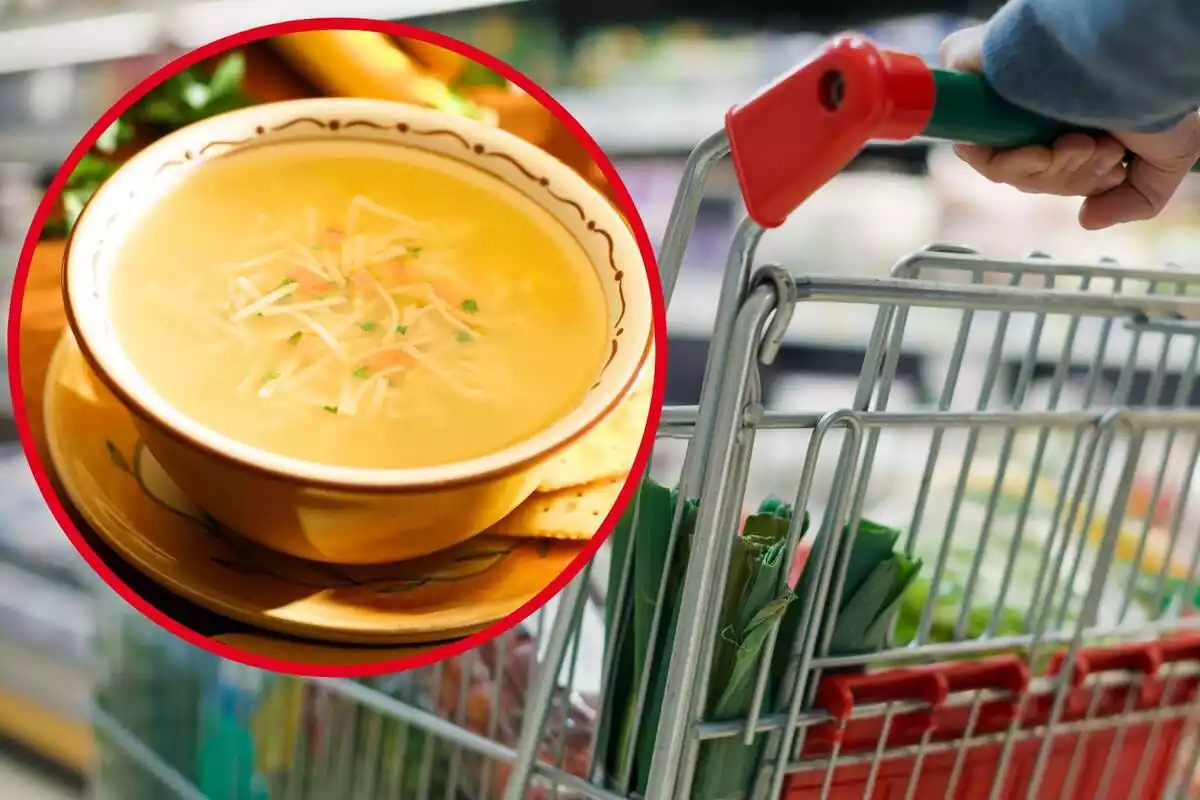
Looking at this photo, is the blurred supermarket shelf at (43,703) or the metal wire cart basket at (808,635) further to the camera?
the blurred supermarket shelf at (43,703)

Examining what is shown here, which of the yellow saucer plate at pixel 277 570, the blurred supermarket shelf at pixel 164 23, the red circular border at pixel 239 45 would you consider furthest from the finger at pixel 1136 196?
the blurred supermarket shelf at pixel 164 23

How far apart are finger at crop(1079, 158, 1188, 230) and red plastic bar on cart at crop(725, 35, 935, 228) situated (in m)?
0.20

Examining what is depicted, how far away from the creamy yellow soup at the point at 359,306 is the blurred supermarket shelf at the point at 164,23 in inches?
35.7

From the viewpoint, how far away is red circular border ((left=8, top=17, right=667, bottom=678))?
23.5 inches

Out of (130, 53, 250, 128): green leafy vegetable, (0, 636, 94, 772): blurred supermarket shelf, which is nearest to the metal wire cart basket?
(130, 53, 250, 128): green leafy vegetable

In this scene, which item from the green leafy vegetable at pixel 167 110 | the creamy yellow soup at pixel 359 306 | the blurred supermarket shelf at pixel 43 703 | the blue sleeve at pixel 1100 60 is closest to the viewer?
the blue sleeve at pixel 1100 60

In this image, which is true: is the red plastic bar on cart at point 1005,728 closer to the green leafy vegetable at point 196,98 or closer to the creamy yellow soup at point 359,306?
the creamy yellow soup at point 359,306

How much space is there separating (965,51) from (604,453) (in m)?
0.29

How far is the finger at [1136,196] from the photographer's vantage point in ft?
2.01

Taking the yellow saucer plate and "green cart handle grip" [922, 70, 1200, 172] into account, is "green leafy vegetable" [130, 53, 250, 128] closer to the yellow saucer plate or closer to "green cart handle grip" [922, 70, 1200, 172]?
the yellow saucer plate

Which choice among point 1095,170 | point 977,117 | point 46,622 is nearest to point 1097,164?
point 1095,170

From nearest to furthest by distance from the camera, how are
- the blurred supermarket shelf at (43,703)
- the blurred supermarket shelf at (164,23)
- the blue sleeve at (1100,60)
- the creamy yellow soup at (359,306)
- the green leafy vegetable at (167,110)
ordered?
the blue sleeve at (1100,60) < the creamy yellow soup at (359,306) < the green leafy vegetable at (167,110) < the blurred supermarket shelf at (164,23) < the blurred supermarket shelf at (43,703)

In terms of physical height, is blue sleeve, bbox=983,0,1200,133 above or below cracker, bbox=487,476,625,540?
above

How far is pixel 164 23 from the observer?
58.0 inches
